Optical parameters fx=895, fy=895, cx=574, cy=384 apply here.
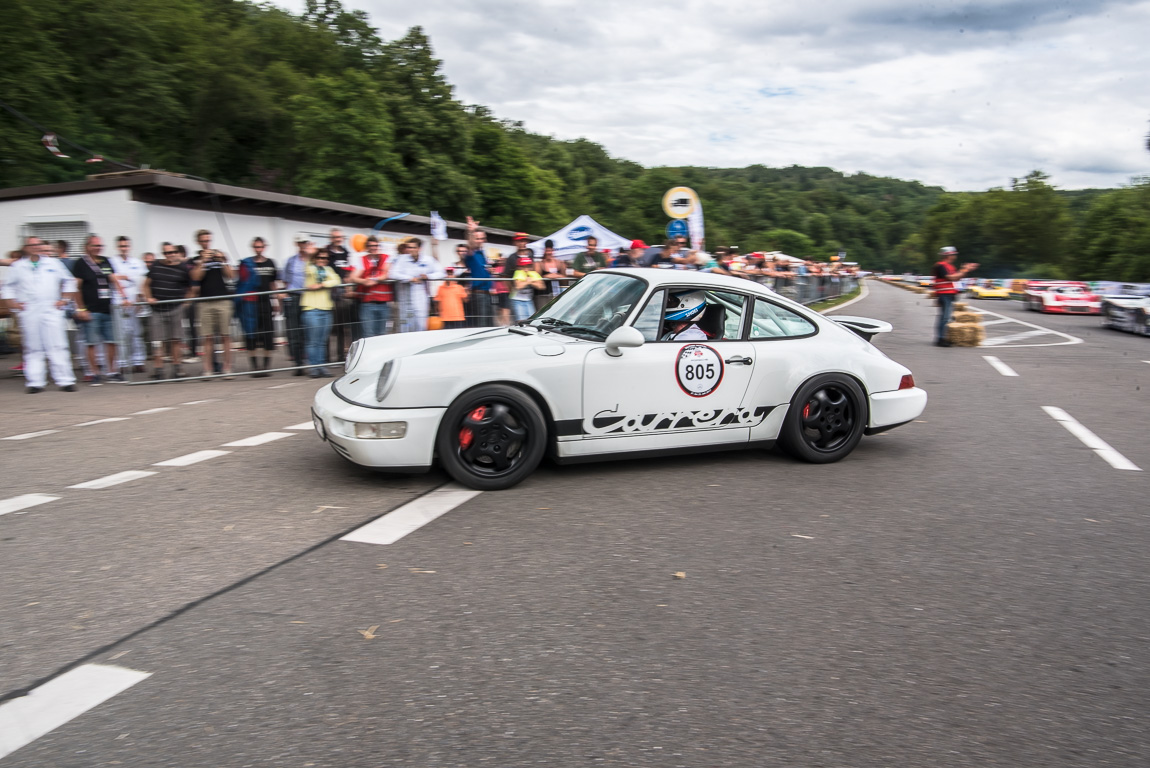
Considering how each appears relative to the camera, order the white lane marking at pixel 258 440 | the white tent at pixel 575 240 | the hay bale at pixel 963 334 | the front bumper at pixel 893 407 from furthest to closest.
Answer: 1. the white tent at pixel 575 240
2. the hay bale at pixel 963 334
3. the white lane marking at pixel 258 440
4. the front bumper at pixel 893 407

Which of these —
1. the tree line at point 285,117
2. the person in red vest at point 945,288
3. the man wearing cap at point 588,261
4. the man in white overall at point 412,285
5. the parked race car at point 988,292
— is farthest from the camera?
the parked race car at point 988,292

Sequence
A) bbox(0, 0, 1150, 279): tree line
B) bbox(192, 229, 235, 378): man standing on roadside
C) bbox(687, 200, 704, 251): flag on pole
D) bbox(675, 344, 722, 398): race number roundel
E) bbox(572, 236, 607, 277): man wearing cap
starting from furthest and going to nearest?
bbox(0, 0, 1150, 279): tree line → bbox(687, 200, 704, 251): flag on pole → bbox(572, 236, 607, 277): man wearing cap → bbox(192, 229, 235, 378): man standing on roadside → bbox(675, 344, 722, 398): race number roundel

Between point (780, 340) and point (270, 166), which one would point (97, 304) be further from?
point (270, 166)

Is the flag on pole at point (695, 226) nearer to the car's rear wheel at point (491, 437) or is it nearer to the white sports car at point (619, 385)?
the white sports car at point (619, 385)

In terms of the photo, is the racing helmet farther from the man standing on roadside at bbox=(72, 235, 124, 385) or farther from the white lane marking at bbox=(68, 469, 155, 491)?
the man standing on roadside at bbox=(72, 235, 124, 385)

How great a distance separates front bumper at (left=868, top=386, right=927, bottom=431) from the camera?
21.0ft

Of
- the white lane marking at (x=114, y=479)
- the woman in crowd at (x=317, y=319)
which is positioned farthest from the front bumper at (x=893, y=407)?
the woman in crowd at (x=317, y=319)

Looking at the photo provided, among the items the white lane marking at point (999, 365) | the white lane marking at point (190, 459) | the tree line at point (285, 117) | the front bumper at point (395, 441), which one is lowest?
the white lane marking at point (999, 365)

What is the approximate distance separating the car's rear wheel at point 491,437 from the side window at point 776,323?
5.68ft

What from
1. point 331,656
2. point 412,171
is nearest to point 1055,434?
point 331,656

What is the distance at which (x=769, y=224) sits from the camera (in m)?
157

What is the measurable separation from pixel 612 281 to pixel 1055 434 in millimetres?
4221

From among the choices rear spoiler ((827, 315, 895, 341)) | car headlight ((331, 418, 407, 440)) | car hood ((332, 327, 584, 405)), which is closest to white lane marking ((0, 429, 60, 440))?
car hood ((332, 327, 584, 405))

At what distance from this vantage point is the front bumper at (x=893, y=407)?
6398mm
